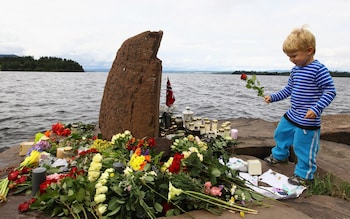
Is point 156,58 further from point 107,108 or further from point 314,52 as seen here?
point 314,52

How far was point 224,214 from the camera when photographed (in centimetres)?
233

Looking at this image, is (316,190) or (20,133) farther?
(20,133)

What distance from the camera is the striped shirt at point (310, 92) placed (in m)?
3.12

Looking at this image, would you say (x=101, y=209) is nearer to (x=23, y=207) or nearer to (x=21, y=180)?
A: (x=23, y=207)

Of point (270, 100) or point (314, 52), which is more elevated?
point (314, 52)

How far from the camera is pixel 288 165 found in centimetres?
397

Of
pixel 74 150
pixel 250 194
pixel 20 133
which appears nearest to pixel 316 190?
pixel 250 194

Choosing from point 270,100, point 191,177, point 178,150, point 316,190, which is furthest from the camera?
point 270,100

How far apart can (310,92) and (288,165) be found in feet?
3.94

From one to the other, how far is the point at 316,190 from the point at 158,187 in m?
1.89

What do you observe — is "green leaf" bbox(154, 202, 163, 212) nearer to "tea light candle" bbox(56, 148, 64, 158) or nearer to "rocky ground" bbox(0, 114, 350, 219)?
"rocky ground" bbox(0, 114, 350, 219)

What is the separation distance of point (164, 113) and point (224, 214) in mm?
2887

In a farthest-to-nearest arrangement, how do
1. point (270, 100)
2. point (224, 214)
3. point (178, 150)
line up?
point (270, 100) < point (178, 150) < point (224, 214)

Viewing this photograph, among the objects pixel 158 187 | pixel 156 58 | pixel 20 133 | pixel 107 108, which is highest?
pixel 156 58
